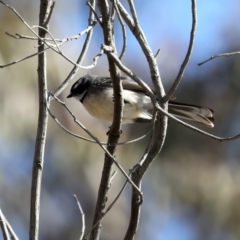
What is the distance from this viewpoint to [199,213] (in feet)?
24.1

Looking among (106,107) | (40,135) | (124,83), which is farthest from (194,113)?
(40,135)

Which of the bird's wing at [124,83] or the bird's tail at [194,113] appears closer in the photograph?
the bird's tail at [194,113]

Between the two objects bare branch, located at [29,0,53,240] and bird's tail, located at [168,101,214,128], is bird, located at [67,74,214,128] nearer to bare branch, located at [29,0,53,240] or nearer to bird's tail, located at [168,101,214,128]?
bird's tail, located at [168,101,214,128]

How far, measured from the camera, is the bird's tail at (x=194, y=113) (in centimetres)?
336

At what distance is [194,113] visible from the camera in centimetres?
345

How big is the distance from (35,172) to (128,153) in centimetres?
491

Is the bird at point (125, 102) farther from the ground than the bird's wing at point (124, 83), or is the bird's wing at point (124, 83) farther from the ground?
the bird's wing at point (124, 83)

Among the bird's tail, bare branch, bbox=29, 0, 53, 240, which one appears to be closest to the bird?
the bird's tail

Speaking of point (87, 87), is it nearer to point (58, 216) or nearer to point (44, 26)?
point (44, 26)

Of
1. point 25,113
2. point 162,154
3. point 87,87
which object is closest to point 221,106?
point 162,154

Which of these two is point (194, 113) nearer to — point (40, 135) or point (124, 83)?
point (124, 83)

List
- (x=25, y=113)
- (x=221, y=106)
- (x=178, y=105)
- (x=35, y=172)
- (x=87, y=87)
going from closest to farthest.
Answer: (x=35, y=172) → (x=178, y=105) → (x=87, y=87) → (x=25, y=113) → (x=221, y=106)

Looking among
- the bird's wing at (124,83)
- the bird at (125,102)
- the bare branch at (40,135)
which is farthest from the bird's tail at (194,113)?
the bare branch at (40,135)

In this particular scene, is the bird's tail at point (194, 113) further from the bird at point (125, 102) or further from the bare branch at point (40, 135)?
the bare branch at point (40, 135)
